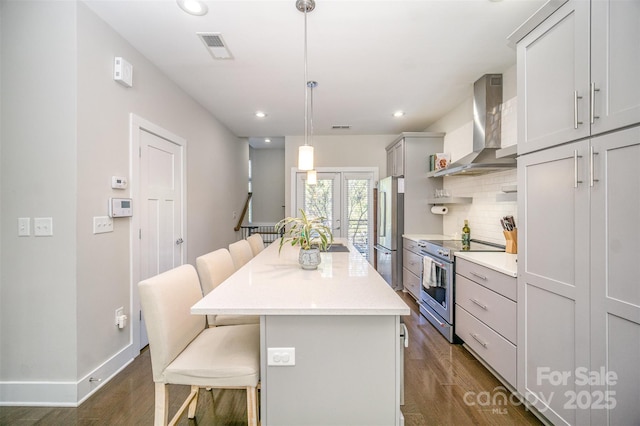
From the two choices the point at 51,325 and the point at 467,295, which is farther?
the point at 467,295

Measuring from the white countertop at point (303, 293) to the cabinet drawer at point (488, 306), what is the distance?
38.5 inches

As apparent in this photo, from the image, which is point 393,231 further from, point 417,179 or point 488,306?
point 488,306

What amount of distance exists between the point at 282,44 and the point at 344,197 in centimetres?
334

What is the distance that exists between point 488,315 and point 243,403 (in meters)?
1.89

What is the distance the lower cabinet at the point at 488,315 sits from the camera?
6.48ft

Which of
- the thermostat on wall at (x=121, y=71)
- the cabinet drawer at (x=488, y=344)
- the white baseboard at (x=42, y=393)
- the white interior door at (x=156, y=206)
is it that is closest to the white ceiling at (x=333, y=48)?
the thermostat on wall at (x=121, y=71)

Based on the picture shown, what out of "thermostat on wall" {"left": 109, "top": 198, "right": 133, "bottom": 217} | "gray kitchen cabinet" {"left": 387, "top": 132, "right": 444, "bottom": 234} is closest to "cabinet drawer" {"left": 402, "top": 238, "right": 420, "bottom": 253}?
"gray kitchen cabinet" {"left": 387, "top": 132, "right": 444, "bottom": 234}

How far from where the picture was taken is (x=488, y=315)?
7.29 feet

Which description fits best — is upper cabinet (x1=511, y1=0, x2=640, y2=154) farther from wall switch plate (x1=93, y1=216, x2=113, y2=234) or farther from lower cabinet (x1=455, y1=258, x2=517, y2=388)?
wall switch plate (x1=93, y1=216, x2=113, y2=234)

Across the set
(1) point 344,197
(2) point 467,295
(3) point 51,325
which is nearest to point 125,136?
(3) point 51,325

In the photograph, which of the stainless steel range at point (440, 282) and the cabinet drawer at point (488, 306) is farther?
the stainless steel range at point (440, 282)

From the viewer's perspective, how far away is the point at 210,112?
422 centimetres

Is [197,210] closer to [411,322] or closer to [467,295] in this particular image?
[411,322]

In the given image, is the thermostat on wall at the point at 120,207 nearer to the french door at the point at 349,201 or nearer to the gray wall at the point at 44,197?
the gray wall at the point at 44,197
